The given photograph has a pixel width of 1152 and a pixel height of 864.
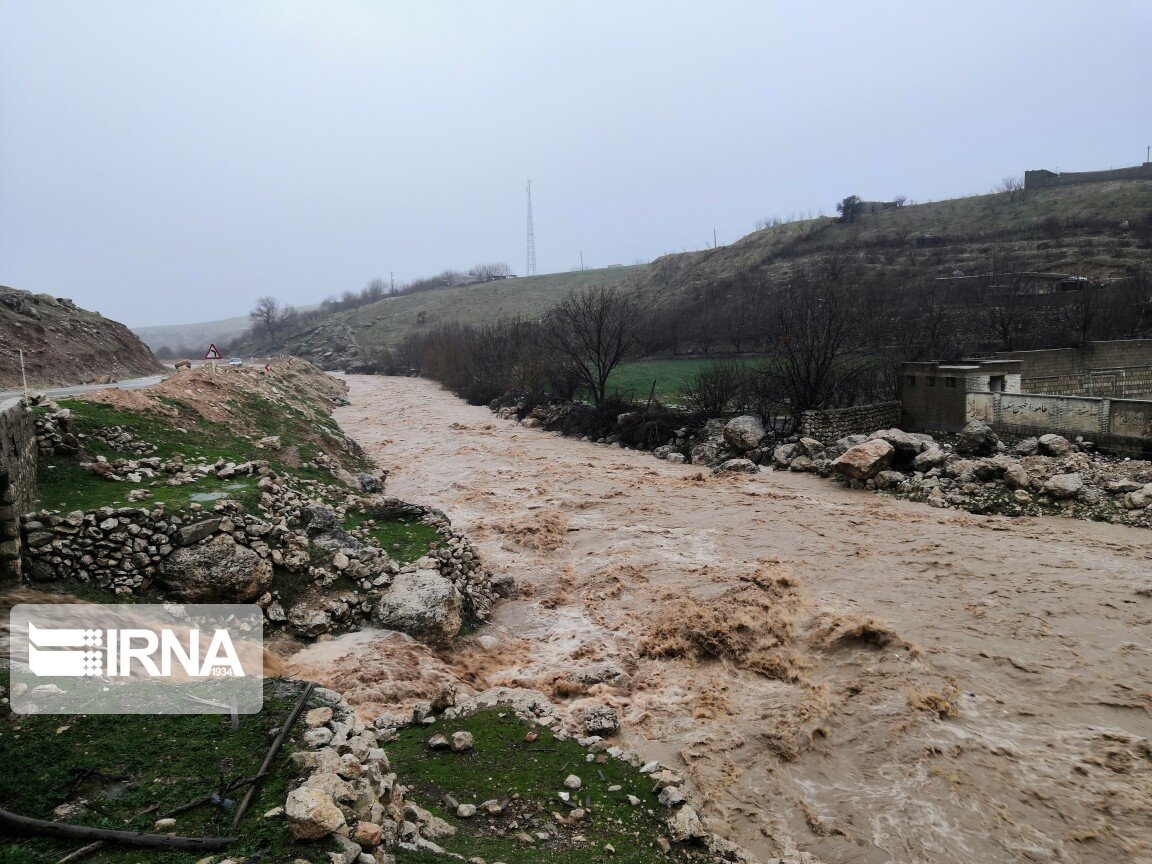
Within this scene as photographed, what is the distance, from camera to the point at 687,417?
24547 mm

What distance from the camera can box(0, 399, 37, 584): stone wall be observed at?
22.6 ft

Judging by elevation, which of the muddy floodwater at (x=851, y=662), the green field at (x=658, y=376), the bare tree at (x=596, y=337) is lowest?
the muddy floodwater at (x=851, y=662)

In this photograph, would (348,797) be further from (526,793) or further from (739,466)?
(739,466)

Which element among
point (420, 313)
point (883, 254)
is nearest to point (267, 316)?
point (420, 313)

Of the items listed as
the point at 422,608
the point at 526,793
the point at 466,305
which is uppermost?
the point at 466,305

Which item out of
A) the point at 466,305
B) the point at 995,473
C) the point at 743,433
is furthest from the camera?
the point at 466,305

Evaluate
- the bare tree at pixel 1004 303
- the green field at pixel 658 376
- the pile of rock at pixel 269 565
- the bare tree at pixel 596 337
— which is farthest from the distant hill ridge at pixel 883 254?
the pile of rock at pixel 269 565

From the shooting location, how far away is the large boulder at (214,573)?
312 inches

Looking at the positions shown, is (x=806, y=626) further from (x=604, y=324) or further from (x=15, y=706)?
(x=604, y=324)

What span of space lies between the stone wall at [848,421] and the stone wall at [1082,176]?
64438 mm

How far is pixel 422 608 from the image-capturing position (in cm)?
877

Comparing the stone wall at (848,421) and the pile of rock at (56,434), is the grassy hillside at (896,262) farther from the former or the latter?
the pile of rock at (56,434)

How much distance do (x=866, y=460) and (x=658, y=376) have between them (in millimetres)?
25109

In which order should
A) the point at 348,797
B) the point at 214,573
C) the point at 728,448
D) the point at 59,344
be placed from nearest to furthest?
1. the point at 348,797
2. the point at 214,573
3. the point at 728,448
4. the point at 59,344
